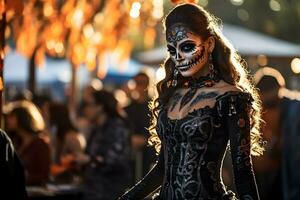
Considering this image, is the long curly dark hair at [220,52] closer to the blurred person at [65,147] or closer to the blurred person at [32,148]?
the blurred person at [32,148]

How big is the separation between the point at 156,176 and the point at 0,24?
2.56 m

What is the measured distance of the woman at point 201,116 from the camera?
14.6 ft

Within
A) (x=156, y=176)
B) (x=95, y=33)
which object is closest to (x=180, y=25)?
(x=156, y=176)

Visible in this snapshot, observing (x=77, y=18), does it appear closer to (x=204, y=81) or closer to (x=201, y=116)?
(x=204, y=81)

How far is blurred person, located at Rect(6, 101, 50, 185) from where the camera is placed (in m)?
8.95

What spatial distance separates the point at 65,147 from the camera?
34.5ft

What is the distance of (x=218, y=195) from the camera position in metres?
4.56

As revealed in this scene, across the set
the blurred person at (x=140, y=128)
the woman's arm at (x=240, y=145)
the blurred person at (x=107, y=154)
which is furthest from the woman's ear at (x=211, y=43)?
the blurred person at (x=140, y=128)

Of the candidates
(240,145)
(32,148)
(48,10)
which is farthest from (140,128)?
(240,145)

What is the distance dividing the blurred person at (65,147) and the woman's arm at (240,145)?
18.6ft

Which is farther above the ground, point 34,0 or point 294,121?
point 34,0

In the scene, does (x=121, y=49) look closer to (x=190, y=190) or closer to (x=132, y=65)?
(x=132, y=65)

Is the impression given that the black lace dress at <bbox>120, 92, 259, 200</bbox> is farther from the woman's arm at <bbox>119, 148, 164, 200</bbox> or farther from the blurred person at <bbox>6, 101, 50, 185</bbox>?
the blurred person at <bbox>6, 101, 50, 185</bbox>

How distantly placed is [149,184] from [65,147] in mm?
5723
